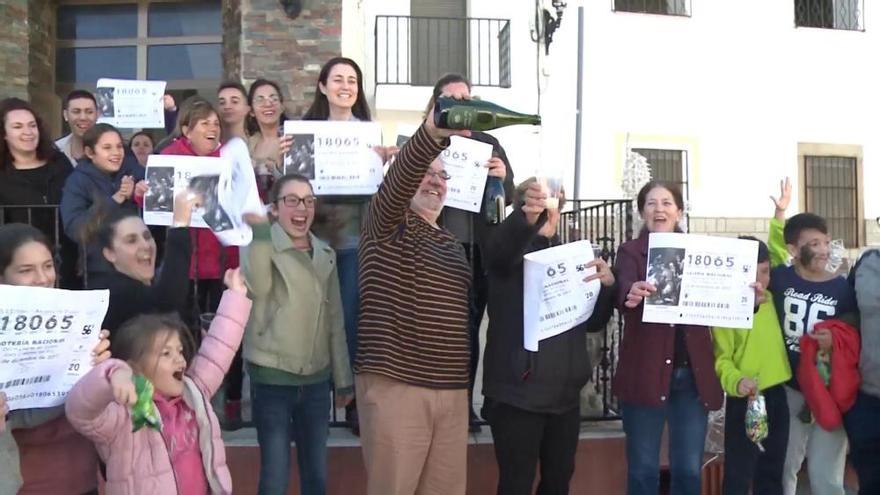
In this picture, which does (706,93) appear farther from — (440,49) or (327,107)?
(327,107)

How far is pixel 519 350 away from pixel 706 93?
1005 cm

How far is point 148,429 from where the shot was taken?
9.86 ft

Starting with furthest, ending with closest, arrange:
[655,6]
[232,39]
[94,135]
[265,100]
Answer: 1. [655,6]
2. [232,39]
3. [265,100]
4. [94,135]

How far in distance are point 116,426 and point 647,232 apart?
256 centimetres

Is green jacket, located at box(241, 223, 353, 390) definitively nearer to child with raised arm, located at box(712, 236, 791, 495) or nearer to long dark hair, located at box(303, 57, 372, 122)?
long dark hair, located at box(303, 57, 372, 122)

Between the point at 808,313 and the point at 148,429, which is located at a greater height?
the point at 808,313

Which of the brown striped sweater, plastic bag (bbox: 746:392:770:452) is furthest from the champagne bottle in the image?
plastic bag (bbox: 746:392:770:452)

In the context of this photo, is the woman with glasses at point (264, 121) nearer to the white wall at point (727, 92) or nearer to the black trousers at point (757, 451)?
the black trousers at point (757, 451)

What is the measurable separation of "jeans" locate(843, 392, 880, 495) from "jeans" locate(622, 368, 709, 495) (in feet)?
2.84

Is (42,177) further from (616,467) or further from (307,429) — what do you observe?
(616,467)

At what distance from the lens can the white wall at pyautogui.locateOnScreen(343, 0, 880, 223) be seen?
11960 millimetres

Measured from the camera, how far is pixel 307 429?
3764 millimetres

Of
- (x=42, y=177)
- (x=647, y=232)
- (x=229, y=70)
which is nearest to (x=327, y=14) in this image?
(x=229, y=70)

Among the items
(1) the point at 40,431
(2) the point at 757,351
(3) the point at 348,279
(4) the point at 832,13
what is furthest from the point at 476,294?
(4) the point at 832,13
